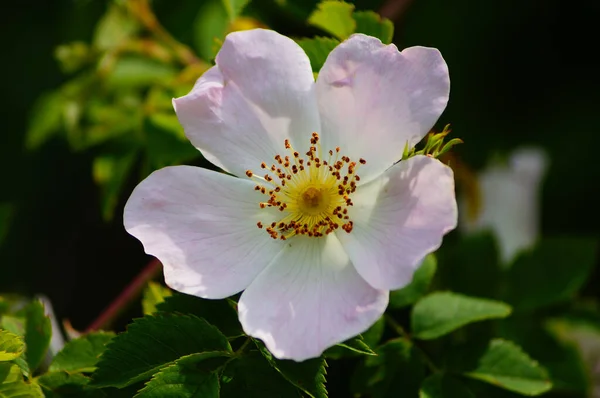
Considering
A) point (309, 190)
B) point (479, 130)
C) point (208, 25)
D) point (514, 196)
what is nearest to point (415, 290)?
point (309, 190)

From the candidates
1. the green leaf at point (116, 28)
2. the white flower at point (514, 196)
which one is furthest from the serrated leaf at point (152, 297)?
the white flower at point (514, 196)

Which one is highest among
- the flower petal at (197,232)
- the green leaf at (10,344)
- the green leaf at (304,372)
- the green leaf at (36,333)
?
the flower petal at (197,232)

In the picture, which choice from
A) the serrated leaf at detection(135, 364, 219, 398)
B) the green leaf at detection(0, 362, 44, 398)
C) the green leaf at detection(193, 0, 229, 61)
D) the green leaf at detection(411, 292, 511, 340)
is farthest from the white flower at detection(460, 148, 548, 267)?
the green leaf at detection(0, 362, 44, 398)

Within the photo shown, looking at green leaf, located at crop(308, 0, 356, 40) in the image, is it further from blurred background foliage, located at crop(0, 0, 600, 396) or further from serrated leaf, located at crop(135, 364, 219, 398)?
serrated leaf, located at crop(135, 364, 219, 398)

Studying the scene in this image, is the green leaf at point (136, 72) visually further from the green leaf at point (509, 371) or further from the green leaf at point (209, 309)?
the green leaf at point (509, 371)

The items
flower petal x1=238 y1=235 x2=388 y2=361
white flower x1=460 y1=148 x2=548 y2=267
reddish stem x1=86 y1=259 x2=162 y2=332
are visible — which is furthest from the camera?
white flower x1=460 y1=148 x2=548 y2=267

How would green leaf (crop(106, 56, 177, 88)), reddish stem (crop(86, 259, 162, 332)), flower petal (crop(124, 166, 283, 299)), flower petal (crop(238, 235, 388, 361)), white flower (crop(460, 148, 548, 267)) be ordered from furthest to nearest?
white flower (crop(460, 148, 548, 267)), green leaf (crop(106, 56, 177, 88)), reddish stem (crop(86, 259, 162, 332)), flower petal (crop(124, 166, 283, 299)), flower petal (crop(238, 235, 388, 361))

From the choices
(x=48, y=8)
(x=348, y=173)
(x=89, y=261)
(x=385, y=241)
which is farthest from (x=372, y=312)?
(x=48, y=8)
